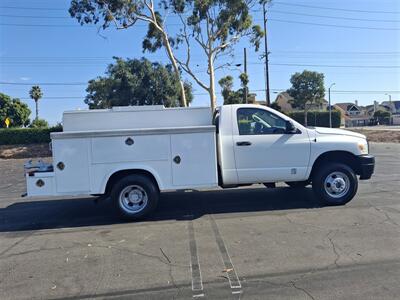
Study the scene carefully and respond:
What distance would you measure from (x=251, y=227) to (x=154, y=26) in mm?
25629

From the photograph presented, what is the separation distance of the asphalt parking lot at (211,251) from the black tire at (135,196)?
250 mm

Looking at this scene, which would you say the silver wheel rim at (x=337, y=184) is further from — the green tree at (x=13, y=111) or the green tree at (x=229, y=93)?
the green tree at (x=13, y=111)

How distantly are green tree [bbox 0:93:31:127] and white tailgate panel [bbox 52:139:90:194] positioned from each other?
6740 centimetres

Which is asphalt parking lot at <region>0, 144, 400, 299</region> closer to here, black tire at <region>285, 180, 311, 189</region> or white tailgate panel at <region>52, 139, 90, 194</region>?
black tire at <region>285, 180, 311, 189</region>

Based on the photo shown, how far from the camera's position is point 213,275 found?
4473mm

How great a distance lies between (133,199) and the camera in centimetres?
714

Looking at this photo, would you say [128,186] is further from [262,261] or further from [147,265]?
[262,261]

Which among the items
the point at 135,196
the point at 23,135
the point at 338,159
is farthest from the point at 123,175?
the point at 23,135

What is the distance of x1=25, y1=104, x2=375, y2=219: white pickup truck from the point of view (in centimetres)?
690

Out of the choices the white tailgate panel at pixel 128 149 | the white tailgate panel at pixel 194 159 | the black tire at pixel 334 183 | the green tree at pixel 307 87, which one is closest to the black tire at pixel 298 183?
the black tire at pixel 334 183

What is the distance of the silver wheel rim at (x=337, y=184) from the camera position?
7699mm

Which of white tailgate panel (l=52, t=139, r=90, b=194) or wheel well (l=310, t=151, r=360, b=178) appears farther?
wheel well (l=310, t=151, r=360, b=178)

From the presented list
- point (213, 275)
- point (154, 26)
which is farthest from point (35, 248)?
point (154, 26)

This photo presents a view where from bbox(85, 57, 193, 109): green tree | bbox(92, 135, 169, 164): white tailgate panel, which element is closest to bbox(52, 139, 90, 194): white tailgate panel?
bbox(92, 135, 169, 164): white tailgate panel
